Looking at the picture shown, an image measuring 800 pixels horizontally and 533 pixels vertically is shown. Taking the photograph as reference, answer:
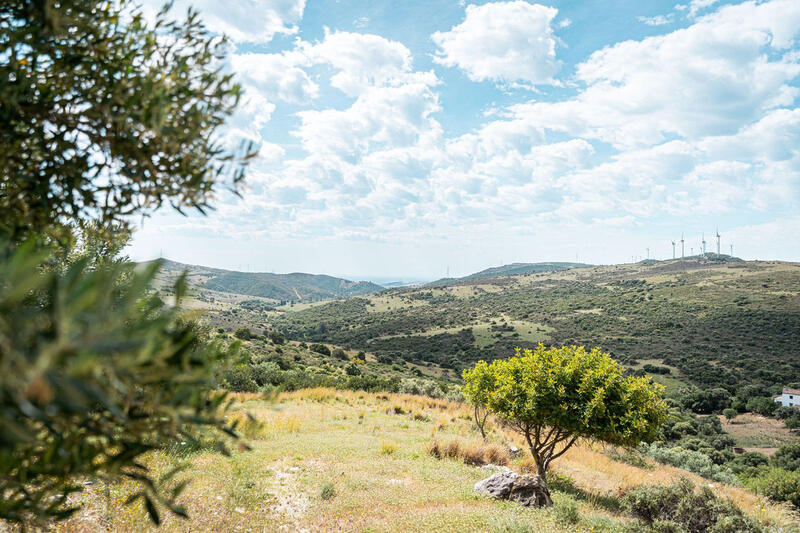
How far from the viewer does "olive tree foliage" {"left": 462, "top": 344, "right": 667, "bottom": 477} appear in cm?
1246

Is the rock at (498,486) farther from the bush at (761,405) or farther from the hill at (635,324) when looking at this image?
the hill at (635,324)

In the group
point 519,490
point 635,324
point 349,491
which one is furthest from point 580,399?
point 635,324

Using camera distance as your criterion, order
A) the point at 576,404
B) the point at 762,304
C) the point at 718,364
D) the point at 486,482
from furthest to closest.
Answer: the point at 762,304 → the point at 718,364 → the point at 576,404 → the point at 486,482

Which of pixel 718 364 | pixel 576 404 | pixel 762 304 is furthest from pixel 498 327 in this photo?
pixel 576 404

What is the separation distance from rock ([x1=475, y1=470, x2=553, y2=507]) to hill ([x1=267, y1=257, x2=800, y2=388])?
6891 centimetres

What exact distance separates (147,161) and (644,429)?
14.6m

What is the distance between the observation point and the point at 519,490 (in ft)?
37.3

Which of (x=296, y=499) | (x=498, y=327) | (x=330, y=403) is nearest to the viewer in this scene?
(x=296, y=499)

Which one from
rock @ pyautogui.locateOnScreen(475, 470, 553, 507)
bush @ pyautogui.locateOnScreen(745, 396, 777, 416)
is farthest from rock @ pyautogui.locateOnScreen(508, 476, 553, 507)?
bush @ pyautogui.locateOnScreen(745, 396, 777, 416)

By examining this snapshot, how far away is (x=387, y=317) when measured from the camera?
500 ft

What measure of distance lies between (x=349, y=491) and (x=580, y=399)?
7.92 meters

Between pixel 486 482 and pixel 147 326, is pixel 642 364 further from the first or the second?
pixel 147 326

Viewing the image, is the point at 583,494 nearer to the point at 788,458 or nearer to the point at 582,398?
the point at 582,398

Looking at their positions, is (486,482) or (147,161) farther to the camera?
(486,482)
